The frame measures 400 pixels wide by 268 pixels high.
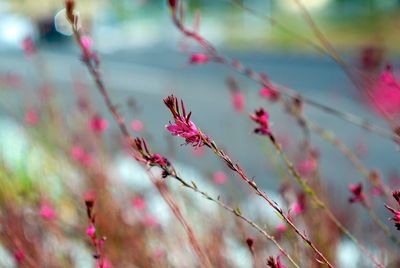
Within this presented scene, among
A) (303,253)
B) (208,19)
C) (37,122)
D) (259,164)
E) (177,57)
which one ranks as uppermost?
(208,19)

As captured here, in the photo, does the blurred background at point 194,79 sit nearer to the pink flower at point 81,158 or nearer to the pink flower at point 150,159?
the pink flower at point 81,158

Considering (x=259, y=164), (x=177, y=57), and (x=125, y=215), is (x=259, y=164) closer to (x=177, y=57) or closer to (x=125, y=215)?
(x=125, y=215)

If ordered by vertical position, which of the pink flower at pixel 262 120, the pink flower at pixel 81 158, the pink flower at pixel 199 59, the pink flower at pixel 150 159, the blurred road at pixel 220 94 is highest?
the blurred road at pixel 220 94

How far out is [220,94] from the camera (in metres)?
16.8

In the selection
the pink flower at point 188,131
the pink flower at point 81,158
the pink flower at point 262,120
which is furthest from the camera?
the pink flower at point 81,158

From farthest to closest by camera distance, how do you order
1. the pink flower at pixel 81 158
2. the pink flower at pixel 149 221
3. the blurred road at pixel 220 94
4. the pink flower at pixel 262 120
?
1. the blurred road at pixel 220 94
2. the pink flower at pixel 81 158
3. the pink flower at pixel 149 221
4. the pink flower at pixel 262 120

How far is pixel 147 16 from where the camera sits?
3688cm

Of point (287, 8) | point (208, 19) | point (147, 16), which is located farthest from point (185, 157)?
point (147, 16)

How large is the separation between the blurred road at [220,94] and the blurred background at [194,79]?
3cm

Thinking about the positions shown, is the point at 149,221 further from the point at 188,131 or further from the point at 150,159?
the point at 188,131

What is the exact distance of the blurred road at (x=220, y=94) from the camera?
8.86 meters

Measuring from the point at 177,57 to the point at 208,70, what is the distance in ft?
16.1

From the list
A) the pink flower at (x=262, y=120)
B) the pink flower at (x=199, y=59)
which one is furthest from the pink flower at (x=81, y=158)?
the pink flower at (x=262, y=120)

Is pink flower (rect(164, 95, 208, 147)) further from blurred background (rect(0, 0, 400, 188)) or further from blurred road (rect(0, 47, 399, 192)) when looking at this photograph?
blurred road (rect(0, 47, 399, 192))
